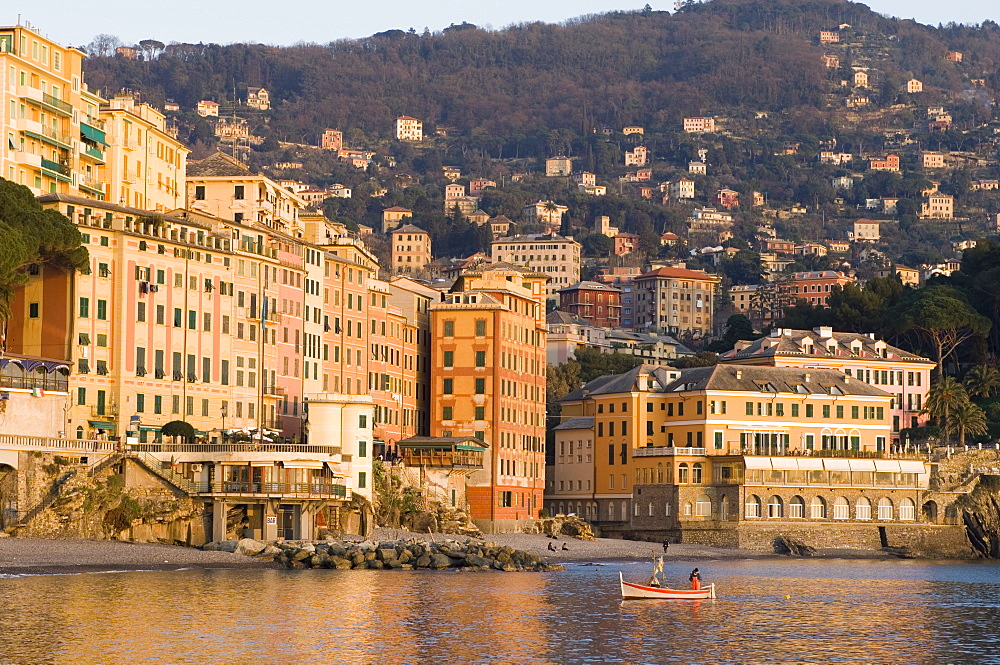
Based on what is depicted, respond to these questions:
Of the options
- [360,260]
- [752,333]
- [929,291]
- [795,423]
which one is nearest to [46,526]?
[360,260]

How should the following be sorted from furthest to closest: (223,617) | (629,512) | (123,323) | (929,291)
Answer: (929,291) → (629,512) → (123,323) → (223,617)

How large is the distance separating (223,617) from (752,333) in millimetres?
132132

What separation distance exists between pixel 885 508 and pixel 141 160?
58.9 meters

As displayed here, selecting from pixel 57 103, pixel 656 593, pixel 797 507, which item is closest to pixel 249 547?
pixel 656 593

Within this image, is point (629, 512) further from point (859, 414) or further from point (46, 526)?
point (46, 526)

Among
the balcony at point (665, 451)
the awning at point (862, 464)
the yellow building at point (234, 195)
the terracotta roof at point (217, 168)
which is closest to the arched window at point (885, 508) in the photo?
the awning at point (862, 464)

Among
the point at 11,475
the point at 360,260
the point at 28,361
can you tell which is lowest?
the point at 11,475

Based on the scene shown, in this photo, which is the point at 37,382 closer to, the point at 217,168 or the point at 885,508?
the point at 217,168

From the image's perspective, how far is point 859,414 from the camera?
137 m

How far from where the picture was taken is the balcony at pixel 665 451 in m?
130

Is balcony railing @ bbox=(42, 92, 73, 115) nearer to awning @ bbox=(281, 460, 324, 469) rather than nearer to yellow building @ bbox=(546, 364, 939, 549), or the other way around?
awning @ bbox=(281, 460, 324, 469)

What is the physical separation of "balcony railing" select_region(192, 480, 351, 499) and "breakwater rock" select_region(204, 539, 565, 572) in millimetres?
2754

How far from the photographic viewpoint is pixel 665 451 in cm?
13012

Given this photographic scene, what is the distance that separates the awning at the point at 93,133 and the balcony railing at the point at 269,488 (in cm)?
2801
